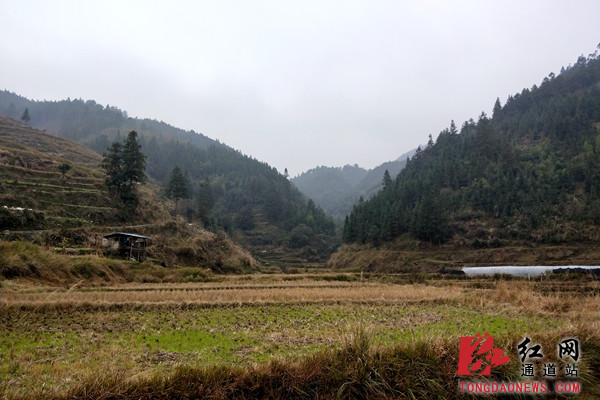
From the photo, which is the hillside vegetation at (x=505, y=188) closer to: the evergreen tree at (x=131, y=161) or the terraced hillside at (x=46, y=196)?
the evergreen tree at (x=131, y=161)

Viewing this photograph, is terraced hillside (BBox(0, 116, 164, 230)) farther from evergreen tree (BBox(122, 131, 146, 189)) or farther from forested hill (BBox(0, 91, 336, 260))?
forested hill (BBox(0, 91, 336, 260))

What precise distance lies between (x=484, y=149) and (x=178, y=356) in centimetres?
9688

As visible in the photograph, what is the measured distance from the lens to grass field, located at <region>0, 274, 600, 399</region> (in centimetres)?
456

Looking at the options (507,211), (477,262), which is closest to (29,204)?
(477,262)

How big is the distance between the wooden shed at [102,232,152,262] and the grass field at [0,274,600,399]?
44.5 feet

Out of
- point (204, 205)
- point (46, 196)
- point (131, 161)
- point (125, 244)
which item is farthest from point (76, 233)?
point (204, 205)

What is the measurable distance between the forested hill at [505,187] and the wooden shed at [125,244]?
48.6 metres

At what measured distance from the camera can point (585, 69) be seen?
120m

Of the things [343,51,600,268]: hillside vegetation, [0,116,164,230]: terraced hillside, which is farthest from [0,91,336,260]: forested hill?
[0,116,164,230]: terraced hillside

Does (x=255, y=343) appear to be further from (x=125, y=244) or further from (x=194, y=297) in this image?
(x=125, y=244)

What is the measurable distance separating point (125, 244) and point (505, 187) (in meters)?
68.2

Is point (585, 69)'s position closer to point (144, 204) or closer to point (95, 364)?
point (144, 204)

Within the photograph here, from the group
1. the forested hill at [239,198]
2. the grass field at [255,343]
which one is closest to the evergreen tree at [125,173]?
the forested hill at [239,198]

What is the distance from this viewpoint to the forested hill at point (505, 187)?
55.2 metres
